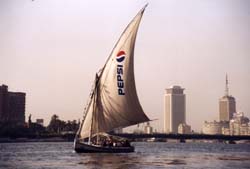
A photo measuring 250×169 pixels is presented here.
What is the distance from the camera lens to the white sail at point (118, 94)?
4709cm

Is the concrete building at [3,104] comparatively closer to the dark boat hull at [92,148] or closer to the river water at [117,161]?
the river water at [117,161]

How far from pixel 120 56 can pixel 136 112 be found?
232 inches

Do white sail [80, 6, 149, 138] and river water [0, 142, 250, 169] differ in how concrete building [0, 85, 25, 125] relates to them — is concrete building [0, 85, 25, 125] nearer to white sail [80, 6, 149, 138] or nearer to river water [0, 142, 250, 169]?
river water [0, 142, 250, 169]

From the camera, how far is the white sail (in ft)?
155

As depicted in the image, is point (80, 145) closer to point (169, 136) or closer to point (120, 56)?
point (120, 56)

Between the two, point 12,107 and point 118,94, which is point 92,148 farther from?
point 12,107

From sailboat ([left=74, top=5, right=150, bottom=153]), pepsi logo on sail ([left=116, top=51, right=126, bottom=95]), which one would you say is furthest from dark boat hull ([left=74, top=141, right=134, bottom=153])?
pepsi logo on sail ([left=116, top=51, right=126, bottom=95])

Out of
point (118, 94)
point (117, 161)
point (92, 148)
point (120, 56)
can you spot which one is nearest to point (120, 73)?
point (120, 56)

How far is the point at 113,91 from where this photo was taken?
158 feet

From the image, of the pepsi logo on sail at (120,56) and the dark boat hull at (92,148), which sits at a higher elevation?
the pepsi logo on sail at (120,56)

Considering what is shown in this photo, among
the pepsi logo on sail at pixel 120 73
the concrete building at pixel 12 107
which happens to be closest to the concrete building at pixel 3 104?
the concrete building at pixel 12 107

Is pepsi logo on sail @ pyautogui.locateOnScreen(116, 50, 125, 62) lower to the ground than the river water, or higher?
higher

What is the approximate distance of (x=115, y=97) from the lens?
157 feet

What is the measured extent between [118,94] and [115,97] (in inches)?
19.1
